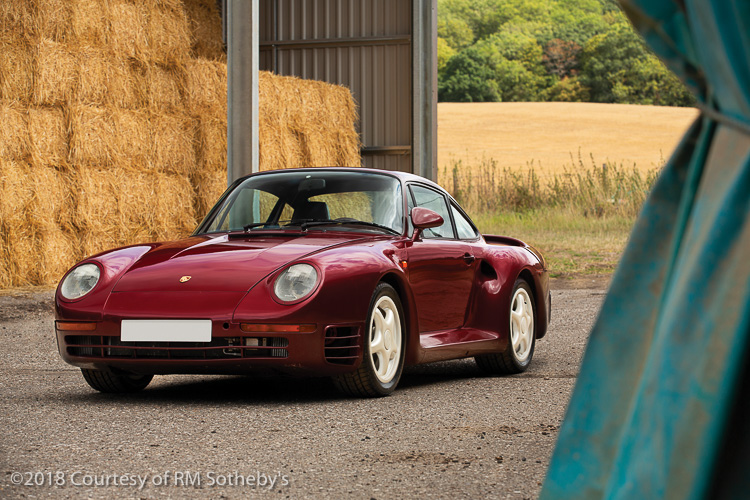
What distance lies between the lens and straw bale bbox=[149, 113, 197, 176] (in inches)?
494

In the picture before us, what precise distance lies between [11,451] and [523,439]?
2.04m

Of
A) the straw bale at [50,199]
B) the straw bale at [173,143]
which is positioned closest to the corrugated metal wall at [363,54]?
the straw bale at [173,143]

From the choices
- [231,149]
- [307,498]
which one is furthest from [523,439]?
[231,149]

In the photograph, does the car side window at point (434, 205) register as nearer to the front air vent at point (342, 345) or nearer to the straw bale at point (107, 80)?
the front air vent at point (342, 345)

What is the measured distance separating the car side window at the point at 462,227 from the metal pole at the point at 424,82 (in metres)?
10.0

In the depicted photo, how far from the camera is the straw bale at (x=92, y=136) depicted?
11.5m

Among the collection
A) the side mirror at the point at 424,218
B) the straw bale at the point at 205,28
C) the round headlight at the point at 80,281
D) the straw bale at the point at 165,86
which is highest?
the straw bale at the point at 205,28

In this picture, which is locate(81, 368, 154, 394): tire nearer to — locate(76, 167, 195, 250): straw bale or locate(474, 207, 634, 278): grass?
locate(76, 167, 195, 250): straw bale

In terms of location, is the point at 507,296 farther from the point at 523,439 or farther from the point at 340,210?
the point at 523,439

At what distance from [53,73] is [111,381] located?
21.9 ft

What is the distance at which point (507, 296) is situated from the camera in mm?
6793

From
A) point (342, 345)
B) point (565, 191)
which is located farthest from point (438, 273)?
point (565, 191)

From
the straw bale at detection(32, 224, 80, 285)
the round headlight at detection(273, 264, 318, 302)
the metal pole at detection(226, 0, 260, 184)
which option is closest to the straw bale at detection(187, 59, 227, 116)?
the metal pole at detection(226, 0, 260, 184)

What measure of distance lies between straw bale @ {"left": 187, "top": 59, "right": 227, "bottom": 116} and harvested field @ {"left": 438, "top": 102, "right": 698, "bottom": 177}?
3080 centimetres
